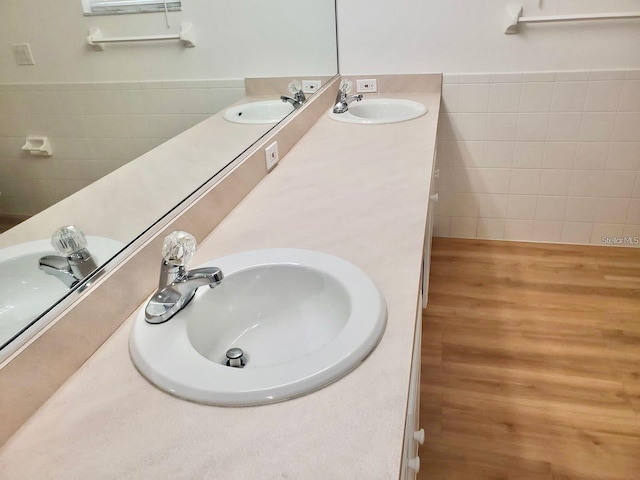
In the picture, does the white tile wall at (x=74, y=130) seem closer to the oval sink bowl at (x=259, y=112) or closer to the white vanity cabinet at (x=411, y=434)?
the oval sink bowl at (x=259, y=112)

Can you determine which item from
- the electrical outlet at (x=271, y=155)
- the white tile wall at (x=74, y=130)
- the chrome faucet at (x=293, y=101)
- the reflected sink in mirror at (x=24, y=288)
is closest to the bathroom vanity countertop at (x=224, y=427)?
the reflected sink in mirror at (x=24, y=288)

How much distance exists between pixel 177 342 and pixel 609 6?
2.46 m

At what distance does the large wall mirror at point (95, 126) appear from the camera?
0.75m

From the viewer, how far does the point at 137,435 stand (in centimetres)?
67

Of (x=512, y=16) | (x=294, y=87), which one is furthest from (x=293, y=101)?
(x=512, y=16)

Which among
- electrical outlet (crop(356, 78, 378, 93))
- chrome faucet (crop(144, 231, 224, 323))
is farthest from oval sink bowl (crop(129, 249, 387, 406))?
electrical outlet (crop(356, 78, 378, 93))

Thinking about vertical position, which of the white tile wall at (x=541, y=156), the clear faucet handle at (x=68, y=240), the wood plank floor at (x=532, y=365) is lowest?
the wood plank floor at (x=532, y=365)

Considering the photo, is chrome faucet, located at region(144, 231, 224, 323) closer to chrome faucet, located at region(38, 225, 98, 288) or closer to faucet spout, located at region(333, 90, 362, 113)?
chrome faucet, located at region(38, 225, 98, 288)

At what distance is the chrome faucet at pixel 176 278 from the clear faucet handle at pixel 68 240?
0.14 m

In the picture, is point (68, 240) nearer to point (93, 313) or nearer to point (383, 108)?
point (93, 313)

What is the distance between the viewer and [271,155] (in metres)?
1.68

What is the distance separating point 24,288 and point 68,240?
4.3 inches

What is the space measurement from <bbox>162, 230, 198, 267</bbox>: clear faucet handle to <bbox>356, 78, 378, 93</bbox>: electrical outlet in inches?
79.9

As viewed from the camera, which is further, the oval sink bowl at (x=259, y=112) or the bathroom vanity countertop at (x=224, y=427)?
the oval sink bowl at (x=259, y=112)
